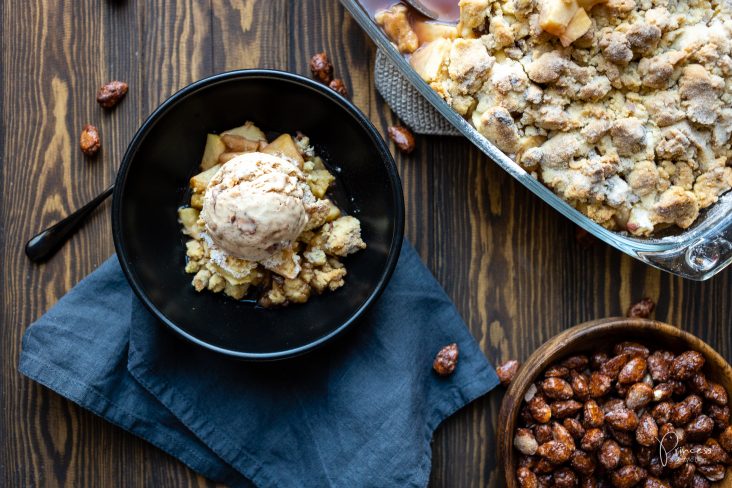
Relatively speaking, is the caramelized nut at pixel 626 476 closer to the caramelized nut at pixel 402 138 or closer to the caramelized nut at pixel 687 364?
the caramelized nut at pixel 687 364

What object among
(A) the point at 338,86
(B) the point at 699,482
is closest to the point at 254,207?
(A) the point at 338,86

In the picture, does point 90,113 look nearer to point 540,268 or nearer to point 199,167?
point 199,167

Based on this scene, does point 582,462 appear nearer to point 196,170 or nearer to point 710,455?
point 710,455

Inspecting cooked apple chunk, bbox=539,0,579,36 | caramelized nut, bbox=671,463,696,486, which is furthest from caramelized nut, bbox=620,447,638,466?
cooked apple chunk, bbox=539,0,579,36

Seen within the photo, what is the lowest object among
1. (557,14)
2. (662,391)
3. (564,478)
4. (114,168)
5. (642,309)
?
(564,478)

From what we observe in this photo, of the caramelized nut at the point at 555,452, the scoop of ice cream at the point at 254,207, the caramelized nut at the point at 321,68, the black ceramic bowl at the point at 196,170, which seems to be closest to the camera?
the scoop of ice cream at the point at 254,207

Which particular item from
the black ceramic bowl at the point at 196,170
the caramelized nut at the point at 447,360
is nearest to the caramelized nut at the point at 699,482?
the caramelized nut at the point at 447,360
